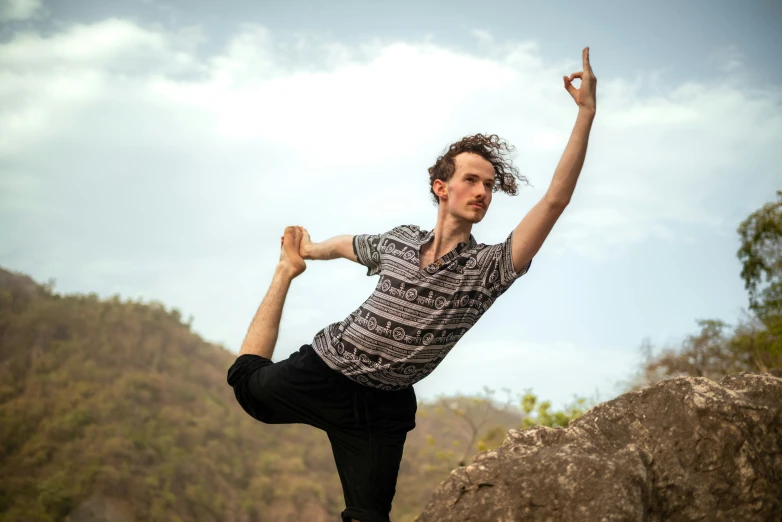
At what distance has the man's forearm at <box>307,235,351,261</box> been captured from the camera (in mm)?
4477

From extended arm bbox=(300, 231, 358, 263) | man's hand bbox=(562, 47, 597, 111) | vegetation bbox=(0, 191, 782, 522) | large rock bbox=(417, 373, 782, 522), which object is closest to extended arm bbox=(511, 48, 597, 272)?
man's hand bbox=(562, 47, 597, 111)

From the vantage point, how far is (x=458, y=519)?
9.65 feet

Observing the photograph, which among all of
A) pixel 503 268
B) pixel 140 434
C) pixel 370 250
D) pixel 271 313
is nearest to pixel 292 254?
pixel 271 313

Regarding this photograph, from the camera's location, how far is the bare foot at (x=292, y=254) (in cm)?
458

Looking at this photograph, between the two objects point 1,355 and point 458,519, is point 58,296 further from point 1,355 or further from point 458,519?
point 458,519

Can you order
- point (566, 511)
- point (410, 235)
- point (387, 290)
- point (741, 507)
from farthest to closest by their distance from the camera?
point (410, 235)
point (387, 290)
point (741, 507)
point (566, 511)

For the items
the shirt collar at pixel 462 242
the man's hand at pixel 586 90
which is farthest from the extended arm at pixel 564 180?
the shirt collar at pixel 462 242

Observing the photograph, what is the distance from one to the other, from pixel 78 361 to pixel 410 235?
11.5 metres

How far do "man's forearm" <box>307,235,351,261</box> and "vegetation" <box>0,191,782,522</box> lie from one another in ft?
22.8

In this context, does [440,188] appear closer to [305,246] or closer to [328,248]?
[328,248]

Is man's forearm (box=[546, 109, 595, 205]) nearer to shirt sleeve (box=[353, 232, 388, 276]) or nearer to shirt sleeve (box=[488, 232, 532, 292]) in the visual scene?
shirt sleeve (box=[488, 232, 532, 292])

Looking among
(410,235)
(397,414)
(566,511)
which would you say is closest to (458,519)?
(566,511)

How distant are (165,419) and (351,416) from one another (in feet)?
33.5

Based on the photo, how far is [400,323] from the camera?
3.61m
